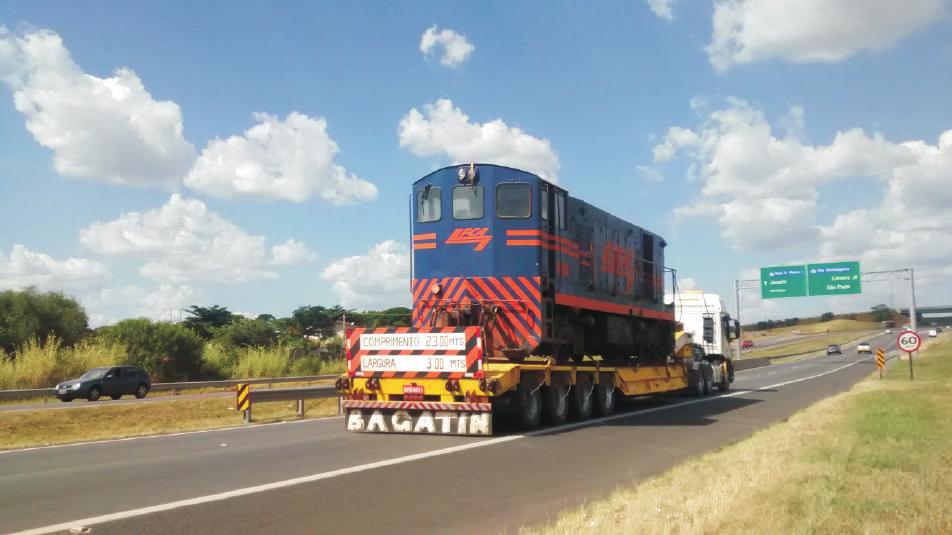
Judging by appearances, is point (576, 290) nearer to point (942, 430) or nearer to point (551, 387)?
point (551, 387)

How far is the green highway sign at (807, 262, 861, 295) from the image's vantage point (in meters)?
52.2

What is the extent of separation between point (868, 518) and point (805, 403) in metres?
15.9

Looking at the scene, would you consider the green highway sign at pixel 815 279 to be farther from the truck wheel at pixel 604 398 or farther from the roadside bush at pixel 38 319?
the roadside bush at pixel 38 319

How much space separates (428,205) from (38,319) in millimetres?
36823

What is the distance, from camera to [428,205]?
14.9 metres

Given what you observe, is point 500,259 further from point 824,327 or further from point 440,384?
point 824,327

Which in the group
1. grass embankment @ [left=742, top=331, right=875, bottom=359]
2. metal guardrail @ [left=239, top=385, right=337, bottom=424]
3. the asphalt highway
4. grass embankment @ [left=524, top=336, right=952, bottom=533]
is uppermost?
grass embankment @ [left=742, top=331, right=875, bottom=359]

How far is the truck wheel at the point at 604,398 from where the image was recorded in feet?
54.2

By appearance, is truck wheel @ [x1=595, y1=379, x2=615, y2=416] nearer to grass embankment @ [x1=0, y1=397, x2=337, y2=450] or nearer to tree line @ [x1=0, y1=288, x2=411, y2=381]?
grass embankment @ [x1=0, y1=397, x2=337, y2=450]

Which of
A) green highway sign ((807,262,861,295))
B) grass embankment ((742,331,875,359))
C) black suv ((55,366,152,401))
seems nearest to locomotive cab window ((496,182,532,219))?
black suv ((55,366,152,401))

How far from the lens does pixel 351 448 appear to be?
37.2 feet

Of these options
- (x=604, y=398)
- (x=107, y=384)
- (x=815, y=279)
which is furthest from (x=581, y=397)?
(x=815, y=279)

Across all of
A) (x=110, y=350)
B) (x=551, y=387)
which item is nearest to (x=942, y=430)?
(x=551, y=387)

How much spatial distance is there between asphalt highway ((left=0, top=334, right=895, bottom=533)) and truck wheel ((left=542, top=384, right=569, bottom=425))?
0.54m
